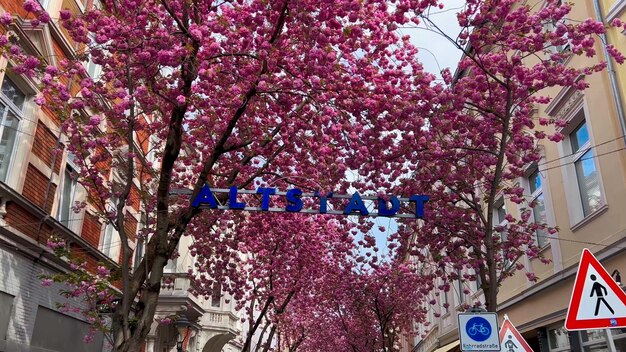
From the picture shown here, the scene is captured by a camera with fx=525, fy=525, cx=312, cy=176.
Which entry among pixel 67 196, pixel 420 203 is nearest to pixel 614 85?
pixel 420 203

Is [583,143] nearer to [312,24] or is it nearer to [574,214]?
[574,214]

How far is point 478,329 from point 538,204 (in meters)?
7.36

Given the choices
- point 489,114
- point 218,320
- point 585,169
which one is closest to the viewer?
point 489,114

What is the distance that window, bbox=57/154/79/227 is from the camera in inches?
487

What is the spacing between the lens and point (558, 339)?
39.7 ft

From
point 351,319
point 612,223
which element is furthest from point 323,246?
point 351,319

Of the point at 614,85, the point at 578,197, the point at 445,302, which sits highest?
the point at 614,85

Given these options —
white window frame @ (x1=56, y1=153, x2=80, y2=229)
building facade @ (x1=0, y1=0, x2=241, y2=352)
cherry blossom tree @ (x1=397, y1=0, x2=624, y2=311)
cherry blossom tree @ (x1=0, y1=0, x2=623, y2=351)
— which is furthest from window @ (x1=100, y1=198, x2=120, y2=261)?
cherry blossom tree @ (x1=397, y1=0, x2=624, y2=311)

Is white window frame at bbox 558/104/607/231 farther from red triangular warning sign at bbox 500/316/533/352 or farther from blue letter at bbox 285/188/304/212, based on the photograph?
blue letter at bbox 285/188/304/212

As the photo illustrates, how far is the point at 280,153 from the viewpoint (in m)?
11.1

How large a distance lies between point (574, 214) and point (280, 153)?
21.2 ft

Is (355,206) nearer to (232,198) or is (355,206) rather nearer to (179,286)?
(232,198)

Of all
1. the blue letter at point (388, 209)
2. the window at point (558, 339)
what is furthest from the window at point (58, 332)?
the window at point (558, 339)

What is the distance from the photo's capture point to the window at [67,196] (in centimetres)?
1237
